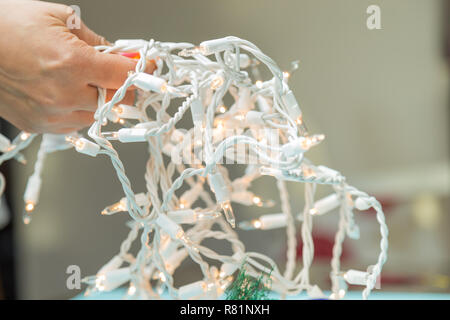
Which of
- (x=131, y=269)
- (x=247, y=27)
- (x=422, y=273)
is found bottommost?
(x=422, y=273)

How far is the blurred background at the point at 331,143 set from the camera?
0.95 m

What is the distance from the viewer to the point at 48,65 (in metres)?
0.40

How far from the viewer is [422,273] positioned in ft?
3.62

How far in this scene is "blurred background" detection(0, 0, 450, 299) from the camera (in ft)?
3.11

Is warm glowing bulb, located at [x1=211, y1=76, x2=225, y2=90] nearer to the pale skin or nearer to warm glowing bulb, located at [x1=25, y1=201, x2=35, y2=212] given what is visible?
the pale skin

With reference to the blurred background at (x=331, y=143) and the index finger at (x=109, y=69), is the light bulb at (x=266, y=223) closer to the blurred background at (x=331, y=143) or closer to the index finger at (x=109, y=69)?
the index finger at (x=109, y=69)

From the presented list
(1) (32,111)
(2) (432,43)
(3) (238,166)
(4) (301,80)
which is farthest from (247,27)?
(1) (32,111)

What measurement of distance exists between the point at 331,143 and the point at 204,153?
2.40 feet

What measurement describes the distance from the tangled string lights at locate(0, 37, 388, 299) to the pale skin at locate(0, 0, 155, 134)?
2 centimetres

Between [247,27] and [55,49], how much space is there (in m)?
Answer: 0.62

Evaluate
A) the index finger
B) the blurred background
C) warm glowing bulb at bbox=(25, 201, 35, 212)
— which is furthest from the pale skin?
the blurred background

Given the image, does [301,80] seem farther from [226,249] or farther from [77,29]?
[77,29]

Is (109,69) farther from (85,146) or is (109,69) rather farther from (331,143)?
(331,143)

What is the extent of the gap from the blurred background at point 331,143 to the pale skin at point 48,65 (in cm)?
45
